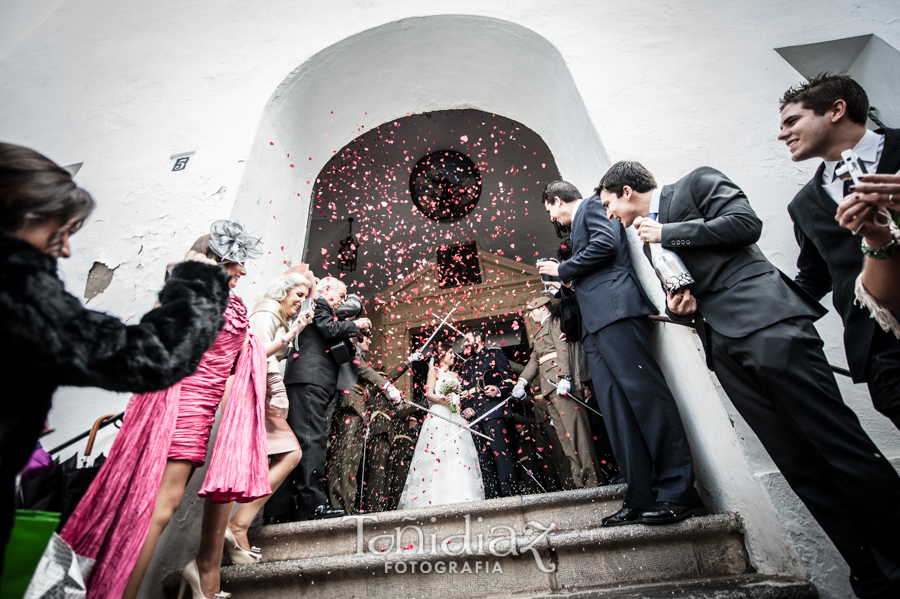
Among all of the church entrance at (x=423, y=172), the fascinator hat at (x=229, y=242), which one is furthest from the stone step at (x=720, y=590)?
the church entrance at (x=423, y=172)

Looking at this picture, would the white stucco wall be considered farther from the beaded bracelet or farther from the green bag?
the green bag

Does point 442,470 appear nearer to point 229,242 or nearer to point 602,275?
point 602,275

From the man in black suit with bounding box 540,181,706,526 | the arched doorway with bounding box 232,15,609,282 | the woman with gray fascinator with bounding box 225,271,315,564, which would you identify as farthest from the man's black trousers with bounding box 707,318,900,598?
the woman with gray fascinator with bounding box 225,271,315,564

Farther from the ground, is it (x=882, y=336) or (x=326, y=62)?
(x=326, y=62)

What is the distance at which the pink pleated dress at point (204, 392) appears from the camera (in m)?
1.71

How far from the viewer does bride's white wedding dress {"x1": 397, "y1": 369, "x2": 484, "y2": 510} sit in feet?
11.5

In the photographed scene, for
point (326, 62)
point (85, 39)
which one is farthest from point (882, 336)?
point (85, 39)

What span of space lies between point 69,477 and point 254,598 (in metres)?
0.84

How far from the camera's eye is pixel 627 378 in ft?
6.67

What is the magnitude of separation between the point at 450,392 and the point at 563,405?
4.12 ft

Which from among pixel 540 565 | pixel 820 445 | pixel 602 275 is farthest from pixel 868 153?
pixel 540 565

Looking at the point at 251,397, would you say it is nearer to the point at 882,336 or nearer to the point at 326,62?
the point at 882,336

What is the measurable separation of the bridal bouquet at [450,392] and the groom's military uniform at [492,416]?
0.28ft

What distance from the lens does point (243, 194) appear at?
2.86 metres
